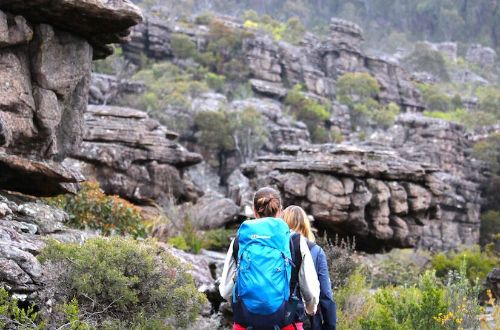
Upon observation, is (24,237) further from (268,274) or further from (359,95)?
(359,95)

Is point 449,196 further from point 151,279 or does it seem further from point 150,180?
point 151,279

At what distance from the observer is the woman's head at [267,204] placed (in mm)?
4465

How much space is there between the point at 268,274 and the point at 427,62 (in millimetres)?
84866

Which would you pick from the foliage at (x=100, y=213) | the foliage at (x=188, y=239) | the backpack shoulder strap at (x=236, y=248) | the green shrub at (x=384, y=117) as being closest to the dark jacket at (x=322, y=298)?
the backpack shoulder strap at (x=236, y=248)

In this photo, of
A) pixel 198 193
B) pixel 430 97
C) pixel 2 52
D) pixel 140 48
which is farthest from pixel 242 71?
pixel 2 52

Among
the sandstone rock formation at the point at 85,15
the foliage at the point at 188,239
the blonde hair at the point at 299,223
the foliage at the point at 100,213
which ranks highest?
the sandstone rock formation at the point at 85,15

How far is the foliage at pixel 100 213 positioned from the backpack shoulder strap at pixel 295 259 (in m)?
7.86

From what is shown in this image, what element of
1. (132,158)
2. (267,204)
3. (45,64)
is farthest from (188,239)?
(267,204)

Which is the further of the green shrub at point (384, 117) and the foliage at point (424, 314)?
the green shrub at point (384, 117)

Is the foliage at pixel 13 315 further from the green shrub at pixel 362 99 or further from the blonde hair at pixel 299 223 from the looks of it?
the green shrub at pixel 362 99

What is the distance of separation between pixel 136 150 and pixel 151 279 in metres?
15.1

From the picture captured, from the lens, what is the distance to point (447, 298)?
7375 mm

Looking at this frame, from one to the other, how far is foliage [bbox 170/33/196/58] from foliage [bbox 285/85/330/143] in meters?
10.7

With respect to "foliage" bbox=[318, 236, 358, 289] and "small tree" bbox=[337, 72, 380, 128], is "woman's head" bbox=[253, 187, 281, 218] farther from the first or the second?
"small tree" bbox=[337, 72, 380, 128]
